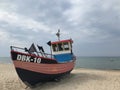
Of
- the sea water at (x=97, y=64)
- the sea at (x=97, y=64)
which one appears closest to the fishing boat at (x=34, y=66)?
the sea at (x=97, y=64)

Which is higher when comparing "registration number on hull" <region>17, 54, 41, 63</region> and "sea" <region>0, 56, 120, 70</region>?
"registration number on hull" <region>17, 54, 41, 63</region>

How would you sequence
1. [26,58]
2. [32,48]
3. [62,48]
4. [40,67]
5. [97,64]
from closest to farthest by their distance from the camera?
[26,58] → [40,67] → [32,48] → [62,48] → [97,64]

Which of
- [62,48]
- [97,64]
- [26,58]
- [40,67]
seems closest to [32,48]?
[26,58]

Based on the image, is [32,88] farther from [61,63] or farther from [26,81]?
[61,63]

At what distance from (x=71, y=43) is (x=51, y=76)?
14.2ft

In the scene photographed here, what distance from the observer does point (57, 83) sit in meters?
17.2

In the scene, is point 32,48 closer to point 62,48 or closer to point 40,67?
point 40,67

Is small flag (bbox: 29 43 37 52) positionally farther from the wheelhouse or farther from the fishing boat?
the wheelhouse

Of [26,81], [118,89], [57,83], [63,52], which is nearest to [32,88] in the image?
[26,81]

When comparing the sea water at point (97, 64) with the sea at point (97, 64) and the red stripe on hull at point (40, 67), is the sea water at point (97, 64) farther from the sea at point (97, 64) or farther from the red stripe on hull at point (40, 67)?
the red stripe on hull at point (40, 67)

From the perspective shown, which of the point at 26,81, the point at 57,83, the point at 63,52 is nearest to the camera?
the point at 26,81

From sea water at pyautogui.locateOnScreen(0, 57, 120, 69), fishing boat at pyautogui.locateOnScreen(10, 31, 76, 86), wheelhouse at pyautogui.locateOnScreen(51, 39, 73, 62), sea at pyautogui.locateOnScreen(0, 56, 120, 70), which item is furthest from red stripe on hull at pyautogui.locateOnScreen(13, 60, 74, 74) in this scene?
sea water at pyautogui.locateOnScreen(0, 57, 120, 69)

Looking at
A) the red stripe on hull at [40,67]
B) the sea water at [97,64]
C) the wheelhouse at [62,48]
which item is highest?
the wheelhouse at [62,48]

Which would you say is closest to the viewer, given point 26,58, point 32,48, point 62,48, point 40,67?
point 26,58
